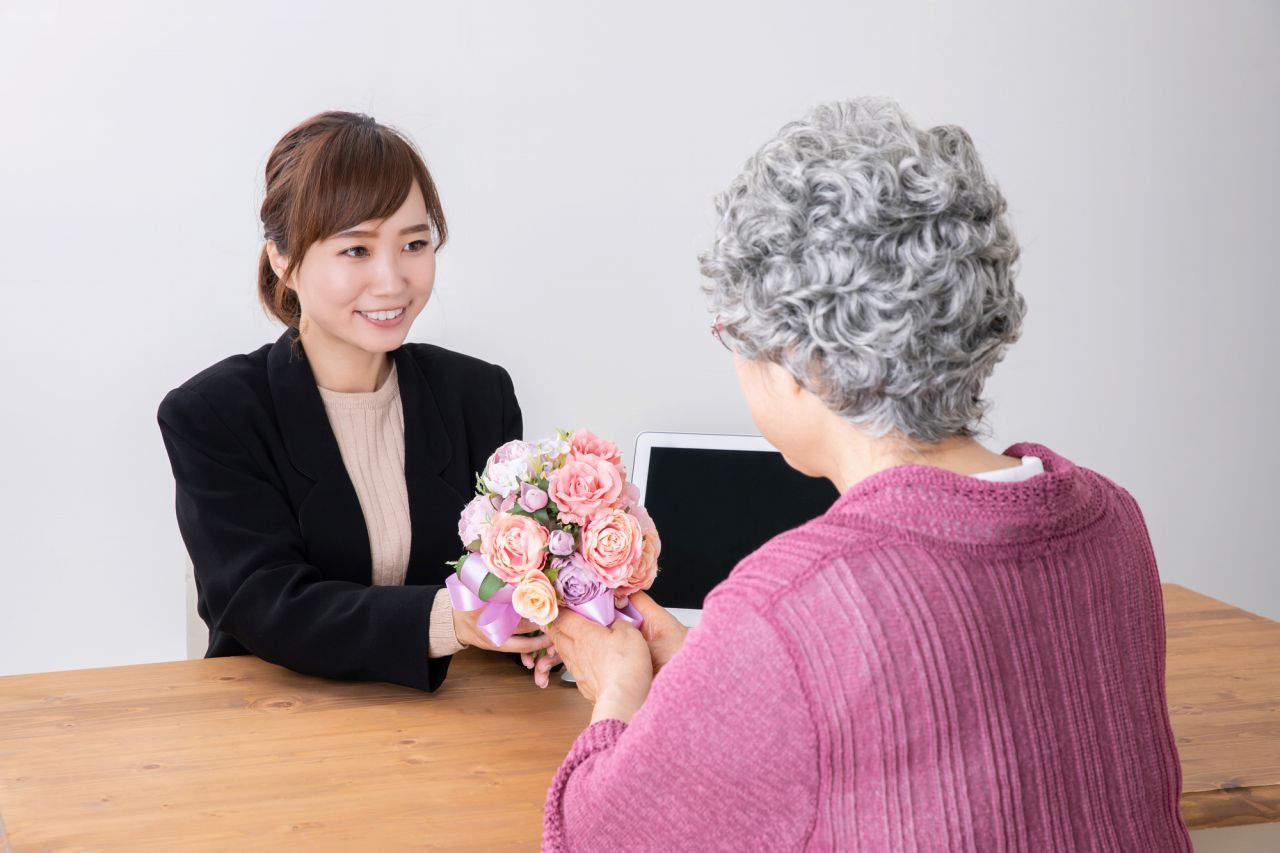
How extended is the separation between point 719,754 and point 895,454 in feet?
1.26

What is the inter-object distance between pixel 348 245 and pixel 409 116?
1307mm

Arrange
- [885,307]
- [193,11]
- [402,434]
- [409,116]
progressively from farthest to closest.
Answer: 1. [409,116]
2. [193,11]
3. [402,434]
4. [885,307]

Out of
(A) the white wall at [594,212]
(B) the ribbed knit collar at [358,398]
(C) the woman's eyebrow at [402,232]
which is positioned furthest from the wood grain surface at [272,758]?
(A) the white wall at [594,212]

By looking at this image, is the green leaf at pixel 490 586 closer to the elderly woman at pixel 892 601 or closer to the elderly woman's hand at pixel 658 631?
the elderly woman's hand at pixel 658 631

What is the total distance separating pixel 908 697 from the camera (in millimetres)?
1083

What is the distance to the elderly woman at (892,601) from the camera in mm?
1089

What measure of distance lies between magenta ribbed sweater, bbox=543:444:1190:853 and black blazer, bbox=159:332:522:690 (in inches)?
32.0

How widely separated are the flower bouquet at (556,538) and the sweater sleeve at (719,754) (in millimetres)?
524

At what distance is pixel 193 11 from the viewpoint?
10.5 ft

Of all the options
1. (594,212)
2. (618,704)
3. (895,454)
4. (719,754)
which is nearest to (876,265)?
(895,454)

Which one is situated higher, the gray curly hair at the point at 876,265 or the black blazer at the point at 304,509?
the gray curly hair at the point at 876,265

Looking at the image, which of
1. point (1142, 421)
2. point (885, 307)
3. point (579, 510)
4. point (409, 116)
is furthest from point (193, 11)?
point (1142, 421)

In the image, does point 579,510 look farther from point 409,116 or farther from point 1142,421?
point 1142,421

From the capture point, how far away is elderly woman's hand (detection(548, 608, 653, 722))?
148cm
